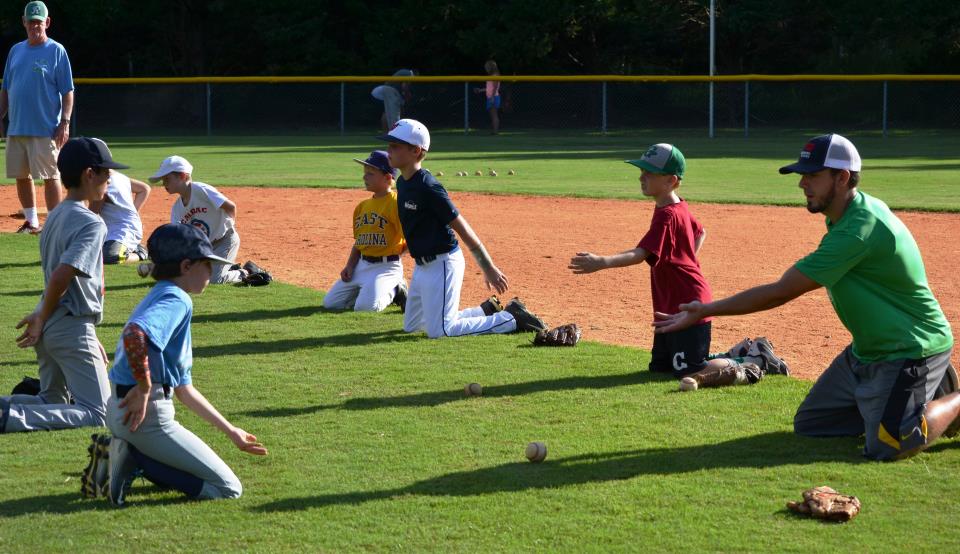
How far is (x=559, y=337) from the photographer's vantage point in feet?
27.3

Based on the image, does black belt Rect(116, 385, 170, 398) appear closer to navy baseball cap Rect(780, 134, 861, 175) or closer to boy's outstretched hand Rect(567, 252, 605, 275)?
boy's outstretched hand Rect(567, 252, 605, 275)

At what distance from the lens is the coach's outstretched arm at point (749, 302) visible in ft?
18.5

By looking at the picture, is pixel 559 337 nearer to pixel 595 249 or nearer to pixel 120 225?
pixel 595 249

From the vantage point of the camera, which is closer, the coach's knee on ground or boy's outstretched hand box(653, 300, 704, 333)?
the coach's knee on ground

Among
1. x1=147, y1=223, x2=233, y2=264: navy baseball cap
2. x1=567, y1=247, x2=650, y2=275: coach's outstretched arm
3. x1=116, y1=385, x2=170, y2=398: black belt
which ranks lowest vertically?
x1=116, y1=385, x2=170, y2=398: black belt

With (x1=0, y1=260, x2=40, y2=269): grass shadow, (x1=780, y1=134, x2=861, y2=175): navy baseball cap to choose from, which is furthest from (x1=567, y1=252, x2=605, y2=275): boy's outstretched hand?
(x1=0, y1=260, x2=40, y2=269): grass shadow

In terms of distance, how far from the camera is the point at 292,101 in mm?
33344

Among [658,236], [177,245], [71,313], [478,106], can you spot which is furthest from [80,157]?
[478,106]

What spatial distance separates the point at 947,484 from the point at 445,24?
1368 inches

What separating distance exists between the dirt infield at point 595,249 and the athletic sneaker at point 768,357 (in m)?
0.14

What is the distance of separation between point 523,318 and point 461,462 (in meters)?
3.17

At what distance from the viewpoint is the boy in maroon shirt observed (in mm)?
7184

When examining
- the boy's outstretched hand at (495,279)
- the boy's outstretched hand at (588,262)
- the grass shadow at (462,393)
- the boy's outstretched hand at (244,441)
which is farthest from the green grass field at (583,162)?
the boy's outstretched hand at (244,441)

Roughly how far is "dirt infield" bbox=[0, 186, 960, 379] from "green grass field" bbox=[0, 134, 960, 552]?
129 cm
